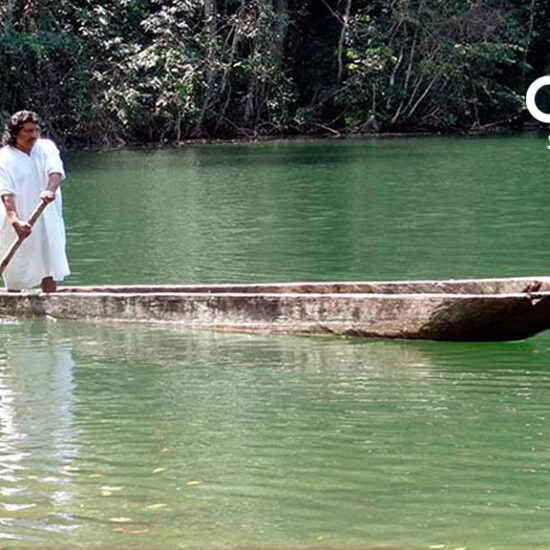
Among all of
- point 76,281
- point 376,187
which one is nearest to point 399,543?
point 76,281

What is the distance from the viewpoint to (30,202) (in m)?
10.3

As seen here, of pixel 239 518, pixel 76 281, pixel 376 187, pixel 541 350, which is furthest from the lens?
pixel 376 187

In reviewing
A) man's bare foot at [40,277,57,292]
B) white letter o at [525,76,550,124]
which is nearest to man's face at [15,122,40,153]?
man's bare foot at [40,277,57,292]

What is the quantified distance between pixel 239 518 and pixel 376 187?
16750 millimetres

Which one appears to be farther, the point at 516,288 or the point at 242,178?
the point at 242,178

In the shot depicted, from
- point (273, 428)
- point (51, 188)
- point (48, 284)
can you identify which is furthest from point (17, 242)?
point (273, 428)

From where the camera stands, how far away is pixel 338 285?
9.85m

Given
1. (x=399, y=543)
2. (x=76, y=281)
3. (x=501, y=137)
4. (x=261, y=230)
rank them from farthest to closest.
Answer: (x=501, y=137) < (x=261, y=230) < (x=76, y=281) < (x=399, y=543)

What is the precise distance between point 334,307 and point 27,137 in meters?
2.51

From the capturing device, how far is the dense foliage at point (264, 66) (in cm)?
3503

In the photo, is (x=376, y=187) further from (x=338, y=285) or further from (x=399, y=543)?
(x=399, y=543)

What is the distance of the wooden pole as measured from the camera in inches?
385

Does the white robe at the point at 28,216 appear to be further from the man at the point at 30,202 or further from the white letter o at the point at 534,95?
the white letter o at the point at 534,95

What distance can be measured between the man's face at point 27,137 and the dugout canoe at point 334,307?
1.01 m
